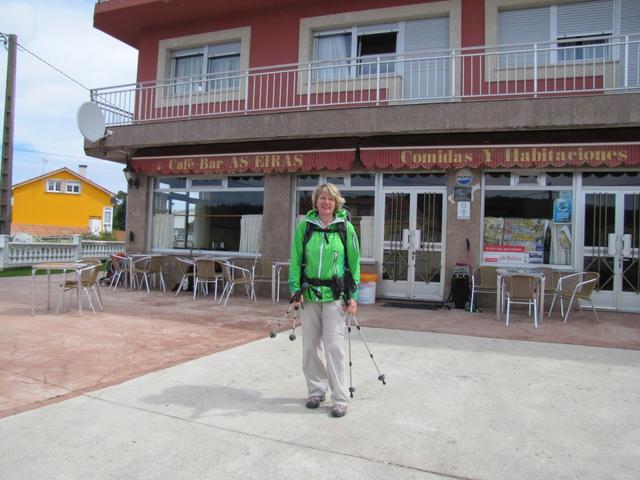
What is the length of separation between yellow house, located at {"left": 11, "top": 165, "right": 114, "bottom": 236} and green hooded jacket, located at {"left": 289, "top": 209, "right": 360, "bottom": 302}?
38.5m

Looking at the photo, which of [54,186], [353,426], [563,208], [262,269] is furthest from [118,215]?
[353,426]

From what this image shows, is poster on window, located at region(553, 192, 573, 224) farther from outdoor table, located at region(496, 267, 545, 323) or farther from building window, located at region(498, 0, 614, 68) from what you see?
building window, located at region(498, 0, 614, 68)

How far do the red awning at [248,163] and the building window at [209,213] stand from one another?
56cm

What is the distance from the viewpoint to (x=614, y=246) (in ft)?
28.1

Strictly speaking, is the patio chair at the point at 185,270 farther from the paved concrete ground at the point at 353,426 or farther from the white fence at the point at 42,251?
the white fence at the point at 42,251

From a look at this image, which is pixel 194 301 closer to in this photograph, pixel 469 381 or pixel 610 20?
pixel 469 381

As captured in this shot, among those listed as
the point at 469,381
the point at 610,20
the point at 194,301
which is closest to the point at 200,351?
the point at 469,381

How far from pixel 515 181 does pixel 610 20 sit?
3.45 metres

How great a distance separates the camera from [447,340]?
6070mm

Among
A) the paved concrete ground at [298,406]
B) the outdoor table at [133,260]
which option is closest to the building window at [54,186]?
the outdoor table at [133,260]

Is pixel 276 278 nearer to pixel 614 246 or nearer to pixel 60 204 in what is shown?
pixel 614 246

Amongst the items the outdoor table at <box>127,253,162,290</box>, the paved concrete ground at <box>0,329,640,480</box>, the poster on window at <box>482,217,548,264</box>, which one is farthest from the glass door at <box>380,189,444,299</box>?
the outdoor table at <box>127,253,162,290</box>

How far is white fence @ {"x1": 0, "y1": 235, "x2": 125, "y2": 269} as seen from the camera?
620 inches

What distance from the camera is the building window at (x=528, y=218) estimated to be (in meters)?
8.91
